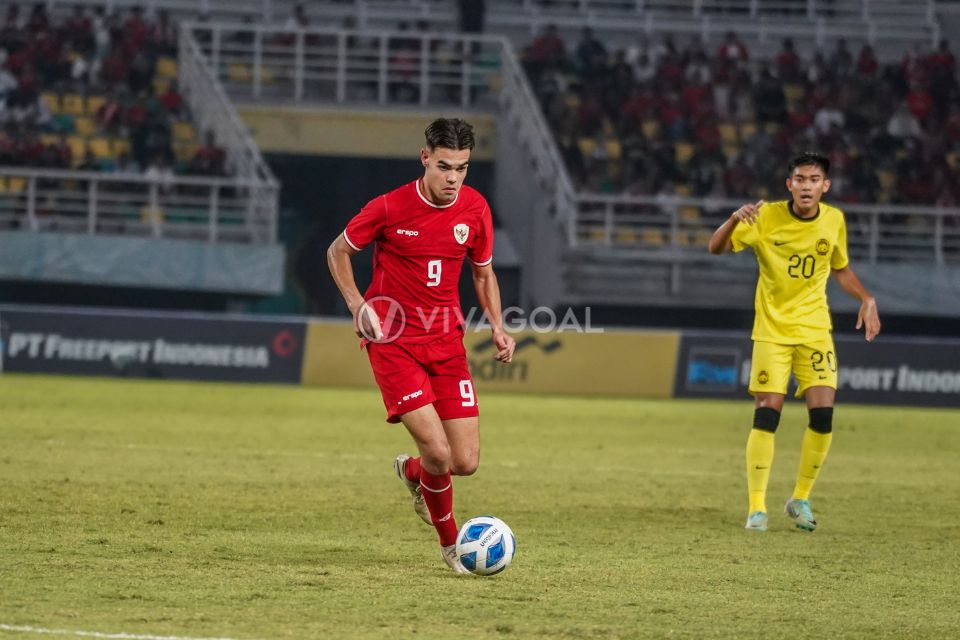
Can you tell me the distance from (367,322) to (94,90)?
77.1ft

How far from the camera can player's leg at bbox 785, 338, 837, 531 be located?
10.4 m

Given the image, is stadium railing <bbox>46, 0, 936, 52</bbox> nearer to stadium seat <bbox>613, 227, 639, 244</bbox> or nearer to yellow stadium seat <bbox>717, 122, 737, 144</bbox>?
yellow stadium seat <bbox>717, 122, 737, 144</bbox>

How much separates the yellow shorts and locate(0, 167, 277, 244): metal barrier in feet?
54.6

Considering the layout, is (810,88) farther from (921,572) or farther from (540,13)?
(921,572)

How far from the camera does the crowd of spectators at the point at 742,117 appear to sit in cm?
2992

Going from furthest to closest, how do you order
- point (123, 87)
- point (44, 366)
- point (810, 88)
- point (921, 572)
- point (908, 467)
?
point (810, 88), point (123, 87), point (44, 366), point (908, 467), point (921, 572)

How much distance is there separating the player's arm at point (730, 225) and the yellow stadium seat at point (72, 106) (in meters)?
21.4

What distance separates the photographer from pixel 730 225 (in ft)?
33.2

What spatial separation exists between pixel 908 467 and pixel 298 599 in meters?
9.24

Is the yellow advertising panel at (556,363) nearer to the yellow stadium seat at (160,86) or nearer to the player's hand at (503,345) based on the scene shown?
the yellow stadium seat at (160,86)

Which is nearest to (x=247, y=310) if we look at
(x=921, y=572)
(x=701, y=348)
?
(x=701, y=348)

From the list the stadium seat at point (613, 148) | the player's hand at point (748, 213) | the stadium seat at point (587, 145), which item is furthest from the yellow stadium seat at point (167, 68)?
the player's hand at point (748, 213)

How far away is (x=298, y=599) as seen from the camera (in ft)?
22.6

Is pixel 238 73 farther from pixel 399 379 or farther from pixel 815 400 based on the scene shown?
pixel 399 379
